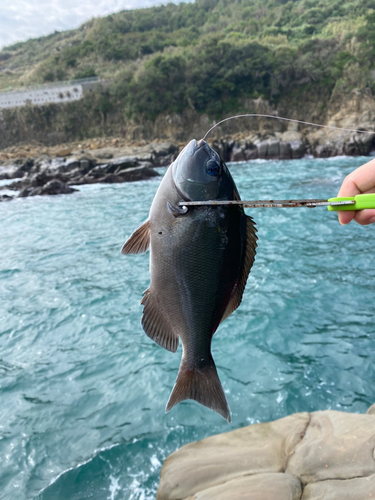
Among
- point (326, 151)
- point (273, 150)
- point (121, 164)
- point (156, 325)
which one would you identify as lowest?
point (326, 151)

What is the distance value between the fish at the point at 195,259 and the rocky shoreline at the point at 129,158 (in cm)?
1909

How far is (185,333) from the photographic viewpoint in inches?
65.4

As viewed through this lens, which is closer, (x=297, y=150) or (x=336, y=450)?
(x=336, y=450)

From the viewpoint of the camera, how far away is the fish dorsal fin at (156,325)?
5.49ft

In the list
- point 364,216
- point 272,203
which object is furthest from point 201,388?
point 364,216

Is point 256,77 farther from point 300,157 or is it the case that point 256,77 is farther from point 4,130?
point 4,130

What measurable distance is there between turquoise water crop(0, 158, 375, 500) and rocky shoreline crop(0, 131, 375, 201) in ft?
43.2

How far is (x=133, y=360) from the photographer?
5121 millimetres

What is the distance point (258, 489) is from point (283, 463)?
1.34 feet

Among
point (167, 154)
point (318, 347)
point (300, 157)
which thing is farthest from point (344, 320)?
point (167, 154)

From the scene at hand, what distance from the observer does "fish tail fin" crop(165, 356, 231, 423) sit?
169cm

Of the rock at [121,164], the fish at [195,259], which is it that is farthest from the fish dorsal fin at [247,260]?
the rock at [121,164]

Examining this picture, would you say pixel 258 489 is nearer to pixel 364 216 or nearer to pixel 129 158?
pixel 364 216

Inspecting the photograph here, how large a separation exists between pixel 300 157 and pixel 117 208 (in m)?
17.4
